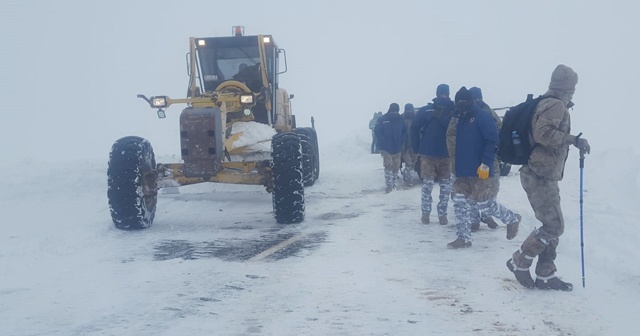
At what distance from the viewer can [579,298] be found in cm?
470

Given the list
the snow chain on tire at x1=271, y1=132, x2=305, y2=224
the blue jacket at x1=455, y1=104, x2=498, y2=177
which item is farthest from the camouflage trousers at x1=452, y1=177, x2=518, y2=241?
the snow chain on tire at x1=271, y1=132, x2=305, y2=224

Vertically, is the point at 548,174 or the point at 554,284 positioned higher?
the point at 548,174

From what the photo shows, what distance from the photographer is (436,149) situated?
852cm

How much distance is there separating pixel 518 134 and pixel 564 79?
1.86ft

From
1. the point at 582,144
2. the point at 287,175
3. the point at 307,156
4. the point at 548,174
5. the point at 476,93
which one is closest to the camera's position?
the point at 582,144

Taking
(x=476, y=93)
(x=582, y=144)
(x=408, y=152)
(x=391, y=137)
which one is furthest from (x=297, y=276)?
(x=408, y=152)

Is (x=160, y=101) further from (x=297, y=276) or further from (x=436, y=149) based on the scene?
(x=297, y=276)

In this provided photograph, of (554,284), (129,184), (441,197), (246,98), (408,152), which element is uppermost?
(246,98)

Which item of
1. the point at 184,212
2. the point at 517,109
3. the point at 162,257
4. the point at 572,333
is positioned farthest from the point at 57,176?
the point at 572,333

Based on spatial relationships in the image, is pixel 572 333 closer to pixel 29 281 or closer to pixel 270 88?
pixel 29 281

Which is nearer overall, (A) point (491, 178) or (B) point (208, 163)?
(A) point (491, 178)

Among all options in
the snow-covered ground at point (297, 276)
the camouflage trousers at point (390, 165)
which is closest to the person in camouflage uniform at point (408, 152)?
the camouflage trousers at point (390, 165)

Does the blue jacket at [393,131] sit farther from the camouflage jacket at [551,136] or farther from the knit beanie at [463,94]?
the camouflage jacket at [551,136]

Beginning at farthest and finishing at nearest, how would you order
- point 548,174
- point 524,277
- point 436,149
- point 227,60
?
point 227,60 → point 436,149 → point 524,277 → point 548,174
